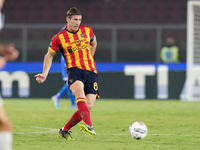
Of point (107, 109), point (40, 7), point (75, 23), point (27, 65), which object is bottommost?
point (107, 109)

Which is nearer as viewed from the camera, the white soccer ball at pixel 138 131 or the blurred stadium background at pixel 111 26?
the white soccer ball at pixel 138 131

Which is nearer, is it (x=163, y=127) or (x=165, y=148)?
(x=165, y=148)

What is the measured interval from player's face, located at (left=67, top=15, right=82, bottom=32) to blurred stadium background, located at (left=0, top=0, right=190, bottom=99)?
7049 millimetres

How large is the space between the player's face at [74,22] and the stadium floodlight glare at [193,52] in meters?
6.89

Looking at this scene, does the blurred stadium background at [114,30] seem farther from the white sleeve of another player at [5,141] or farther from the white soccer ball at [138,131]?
the white sleeve of another player at [5,141]

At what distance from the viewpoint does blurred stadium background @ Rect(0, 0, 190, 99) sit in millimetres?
13219

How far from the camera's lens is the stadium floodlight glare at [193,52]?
1248 centimetres

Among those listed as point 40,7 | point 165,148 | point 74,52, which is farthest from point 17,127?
point 40,7

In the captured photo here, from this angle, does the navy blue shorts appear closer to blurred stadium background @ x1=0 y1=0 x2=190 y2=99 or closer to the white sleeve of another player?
the white sleeve of another player

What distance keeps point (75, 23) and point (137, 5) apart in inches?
550

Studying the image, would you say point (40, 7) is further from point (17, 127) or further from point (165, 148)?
point (165, 148)

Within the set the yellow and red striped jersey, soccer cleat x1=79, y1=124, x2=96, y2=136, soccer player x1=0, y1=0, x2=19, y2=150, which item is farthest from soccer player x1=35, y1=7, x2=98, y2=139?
soccer player x1=0, y1=0, x2=19, y2=150

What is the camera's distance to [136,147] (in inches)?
207

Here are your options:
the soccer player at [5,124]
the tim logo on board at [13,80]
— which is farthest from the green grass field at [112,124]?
the soccer player at [5,124]
